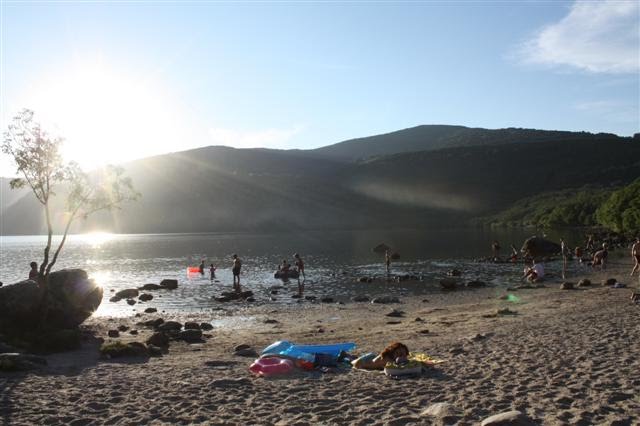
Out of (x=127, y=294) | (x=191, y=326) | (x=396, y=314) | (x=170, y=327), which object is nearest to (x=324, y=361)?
(x=191, y=326)

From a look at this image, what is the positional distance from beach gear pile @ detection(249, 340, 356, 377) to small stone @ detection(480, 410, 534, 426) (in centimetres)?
616

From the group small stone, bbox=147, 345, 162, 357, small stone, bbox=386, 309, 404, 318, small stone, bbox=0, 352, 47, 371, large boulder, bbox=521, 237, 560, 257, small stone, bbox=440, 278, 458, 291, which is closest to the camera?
small stone, bbox=0, 352, 47, 371

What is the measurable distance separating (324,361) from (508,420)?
21.5ft

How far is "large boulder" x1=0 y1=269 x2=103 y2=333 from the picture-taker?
2111cm

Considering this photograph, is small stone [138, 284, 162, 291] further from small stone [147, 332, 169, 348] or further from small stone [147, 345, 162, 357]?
small stone [147, 345, 162, 357]

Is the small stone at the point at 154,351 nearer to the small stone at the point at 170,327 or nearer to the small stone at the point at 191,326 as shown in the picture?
the small stone at the point at 170,327

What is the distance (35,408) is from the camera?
11.5m

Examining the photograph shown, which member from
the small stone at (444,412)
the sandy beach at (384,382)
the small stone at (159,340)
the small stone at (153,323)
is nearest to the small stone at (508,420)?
the sandy beach at (384,382)

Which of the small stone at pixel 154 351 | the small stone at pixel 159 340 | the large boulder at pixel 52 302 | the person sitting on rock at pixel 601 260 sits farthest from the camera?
the person sitting on rock at pixel 601 260

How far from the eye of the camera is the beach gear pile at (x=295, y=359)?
46.8 ft

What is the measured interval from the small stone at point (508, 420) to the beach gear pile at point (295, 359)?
6.16m

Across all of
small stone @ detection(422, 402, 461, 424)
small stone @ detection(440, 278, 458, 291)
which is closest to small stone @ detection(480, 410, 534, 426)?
small stone @ detection(422, 402, 461, 424)

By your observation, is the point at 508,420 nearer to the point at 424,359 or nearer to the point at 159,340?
the point at 424,359

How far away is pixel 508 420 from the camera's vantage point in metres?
9.18
